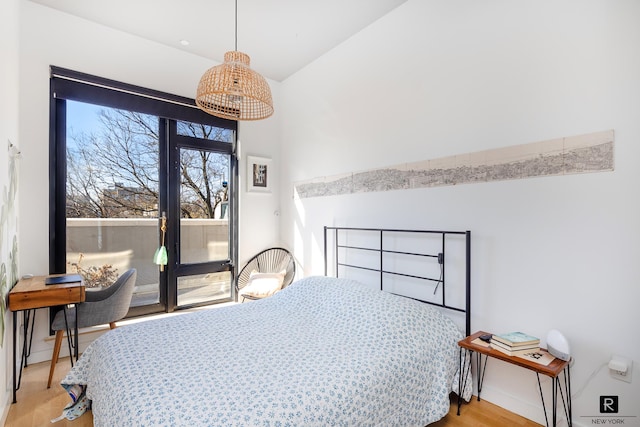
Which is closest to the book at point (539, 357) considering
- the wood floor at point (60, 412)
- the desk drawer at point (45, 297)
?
the wood floor at point (60, 412)

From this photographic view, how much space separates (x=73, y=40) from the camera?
2.73 metres

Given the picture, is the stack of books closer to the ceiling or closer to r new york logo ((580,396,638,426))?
r new york logo ((580,396,638,426))

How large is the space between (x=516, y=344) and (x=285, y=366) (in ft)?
3.91

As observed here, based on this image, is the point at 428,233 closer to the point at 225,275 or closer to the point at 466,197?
the point at 466,197

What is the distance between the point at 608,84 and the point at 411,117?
3.73 ft

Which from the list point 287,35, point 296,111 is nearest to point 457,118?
point 287,35

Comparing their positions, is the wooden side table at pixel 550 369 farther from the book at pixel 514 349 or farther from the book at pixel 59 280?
the book at pixel 59 280

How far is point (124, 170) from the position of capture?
3088 millimetres

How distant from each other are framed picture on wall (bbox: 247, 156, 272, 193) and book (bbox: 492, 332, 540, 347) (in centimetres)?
278

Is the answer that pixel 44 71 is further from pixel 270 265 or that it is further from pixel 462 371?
pixel 462 371

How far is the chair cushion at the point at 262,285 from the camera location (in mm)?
3143

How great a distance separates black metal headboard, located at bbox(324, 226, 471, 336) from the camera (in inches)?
82.7

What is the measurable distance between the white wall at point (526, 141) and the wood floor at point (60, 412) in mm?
91

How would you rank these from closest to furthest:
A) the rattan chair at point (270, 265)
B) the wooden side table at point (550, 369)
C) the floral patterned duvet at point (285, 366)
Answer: the floral patterned duvet at point (285, 366), the wooden side table at point (550, 369), the rattan chair at point (270, 265)
